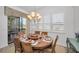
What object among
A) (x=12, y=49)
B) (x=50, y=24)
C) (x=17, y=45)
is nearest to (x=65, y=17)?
(x=50, y=24)

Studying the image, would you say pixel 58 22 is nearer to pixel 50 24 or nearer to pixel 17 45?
pixel 50 24

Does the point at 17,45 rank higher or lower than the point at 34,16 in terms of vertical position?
lower

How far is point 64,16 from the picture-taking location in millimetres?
2080

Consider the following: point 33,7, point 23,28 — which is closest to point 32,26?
Answer: point 23,28

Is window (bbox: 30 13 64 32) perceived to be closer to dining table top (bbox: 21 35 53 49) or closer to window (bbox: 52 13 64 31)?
window (bbox: 52 13 64 31)

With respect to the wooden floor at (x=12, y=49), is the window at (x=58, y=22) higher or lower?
higher

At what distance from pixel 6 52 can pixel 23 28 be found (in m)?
0.62

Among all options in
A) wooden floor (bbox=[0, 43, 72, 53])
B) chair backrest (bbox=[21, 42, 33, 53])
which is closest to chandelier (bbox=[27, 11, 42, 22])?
chair backrest (bbox=[21, 42, 33, 53])

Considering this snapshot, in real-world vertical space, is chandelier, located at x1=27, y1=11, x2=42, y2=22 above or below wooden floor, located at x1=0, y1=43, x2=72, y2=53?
above

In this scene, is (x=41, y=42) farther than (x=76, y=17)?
Yes

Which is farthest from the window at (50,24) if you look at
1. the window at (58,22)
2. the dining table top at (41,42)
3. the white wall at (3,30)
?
the white wall at (3,30)

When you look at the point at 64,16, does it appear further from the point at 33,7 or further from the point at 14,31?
the point at 14,31

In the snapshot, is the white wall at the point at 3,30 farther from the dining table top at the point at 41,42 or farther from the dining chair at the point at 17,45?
the dining table top at the point at 41,42

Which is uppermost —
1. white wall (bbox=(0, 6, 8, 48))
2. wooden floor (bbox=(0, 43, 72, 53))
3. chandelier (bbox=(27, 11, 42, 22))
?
chandelier (bbox=(27, 11, 42, 22))
